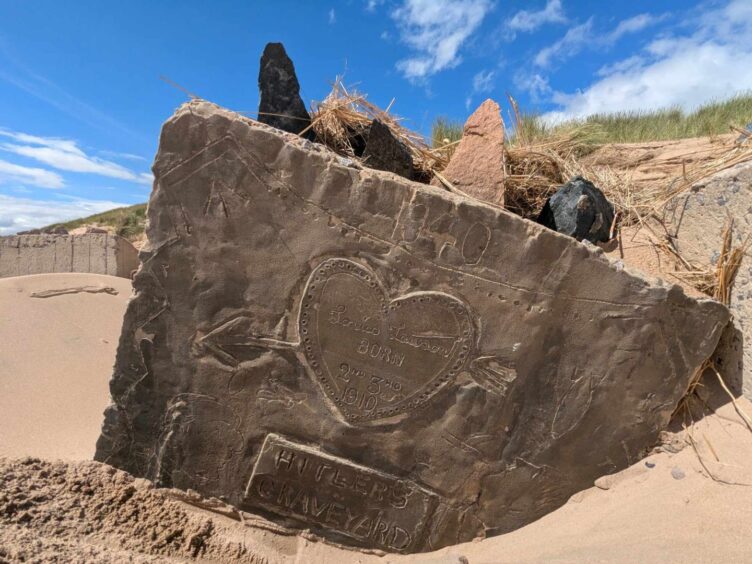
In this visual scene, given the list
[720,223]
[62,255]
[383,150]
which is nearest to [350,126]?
[383,150]

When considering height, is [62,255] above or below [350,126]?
below

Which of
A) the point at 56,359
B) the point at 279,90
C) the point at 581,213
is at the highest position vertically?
the point at 279,90

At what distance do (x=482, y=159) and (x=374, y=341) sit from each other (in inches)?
60.9

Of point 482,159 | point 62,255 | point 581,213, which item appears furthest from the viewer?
point 62,255

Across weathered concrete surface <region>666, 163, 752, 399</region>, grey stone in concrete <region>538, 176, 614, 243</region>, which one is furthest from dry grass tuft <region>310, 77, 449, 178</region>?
weathered concrete surface <region>666, 163, 752, 399</region>

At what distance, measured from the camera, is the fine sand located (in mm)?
1821

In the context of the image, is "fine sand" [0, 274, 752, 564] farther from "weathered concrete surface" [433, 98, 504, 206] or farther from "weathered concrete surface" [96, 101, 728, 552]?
"weathered concrete surface" [433, 98, 504, 206]

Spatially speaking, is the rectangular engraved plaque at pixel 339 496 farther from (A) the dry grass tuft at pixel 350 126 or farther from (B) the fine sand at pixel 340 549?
(A) the dry grass tuft at pixel 350 126

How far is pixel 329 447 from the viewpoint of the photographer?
224cm

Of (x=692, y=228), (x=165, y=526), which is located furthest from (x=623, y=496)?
(x=165, y=526)

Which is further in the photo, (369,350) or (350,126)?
(350,126)

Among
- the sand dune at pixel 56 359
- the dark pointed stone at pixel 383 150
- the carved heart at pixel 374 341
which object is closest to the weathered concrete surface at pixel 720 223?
the carved heart at pixel 374 341

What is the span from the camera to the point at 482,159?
10.5 ft

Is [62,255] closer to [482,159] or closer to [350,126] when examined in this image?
[350,126]
